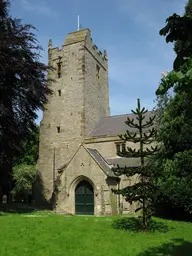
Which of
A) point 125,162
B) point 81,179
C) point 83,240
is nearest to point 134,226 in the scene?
point 83,240

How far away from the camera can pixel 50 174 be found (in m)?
32.3

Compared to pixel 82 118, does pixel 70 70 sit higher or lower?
higher

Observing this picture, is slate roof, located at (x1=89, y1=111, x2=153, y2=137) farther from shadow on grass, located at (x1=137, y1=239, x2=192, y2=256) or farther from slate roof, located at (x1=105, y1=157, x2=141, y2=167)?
shadow on grass, located at (x1=137, y1=239, x2=192, y2=256)

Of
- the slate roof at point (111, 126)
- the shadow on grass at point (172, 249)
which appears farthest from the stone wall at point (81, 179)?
the shadow on grass at point (172, 249)

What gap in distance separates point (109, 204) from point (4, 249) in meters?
14.5

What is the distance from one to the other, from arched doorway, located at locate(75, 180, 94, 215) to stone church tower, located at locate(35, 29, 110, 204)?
18.0 ft

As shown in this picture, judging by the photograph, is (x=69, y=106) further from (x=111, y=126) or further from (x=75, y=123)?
(x=111, y=126)

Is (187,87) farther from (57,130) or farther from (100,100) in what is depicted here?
(100,100)

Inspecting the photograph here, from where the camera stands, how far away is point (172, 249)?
400 inches

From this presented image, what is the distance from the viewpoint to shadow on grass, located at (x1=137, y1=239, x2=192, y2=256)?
9500 millimetres

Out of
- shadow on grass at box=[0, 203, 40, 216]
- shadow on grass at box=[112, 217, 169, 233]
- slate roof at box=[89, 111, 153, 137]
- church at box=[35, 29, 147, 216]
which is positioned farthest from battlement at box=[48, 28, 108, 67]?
shadow on grass at box=[112, 217, 169, 233]

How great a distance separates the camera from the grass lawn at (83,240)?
31.3 feet

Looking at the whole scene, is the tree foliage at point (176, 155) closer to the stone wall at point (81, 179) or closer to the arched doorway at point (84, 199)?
the stone wall at point (81, 179)

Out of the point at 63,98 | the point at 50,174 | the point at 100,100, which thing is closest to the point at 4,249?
the point at 50,174
